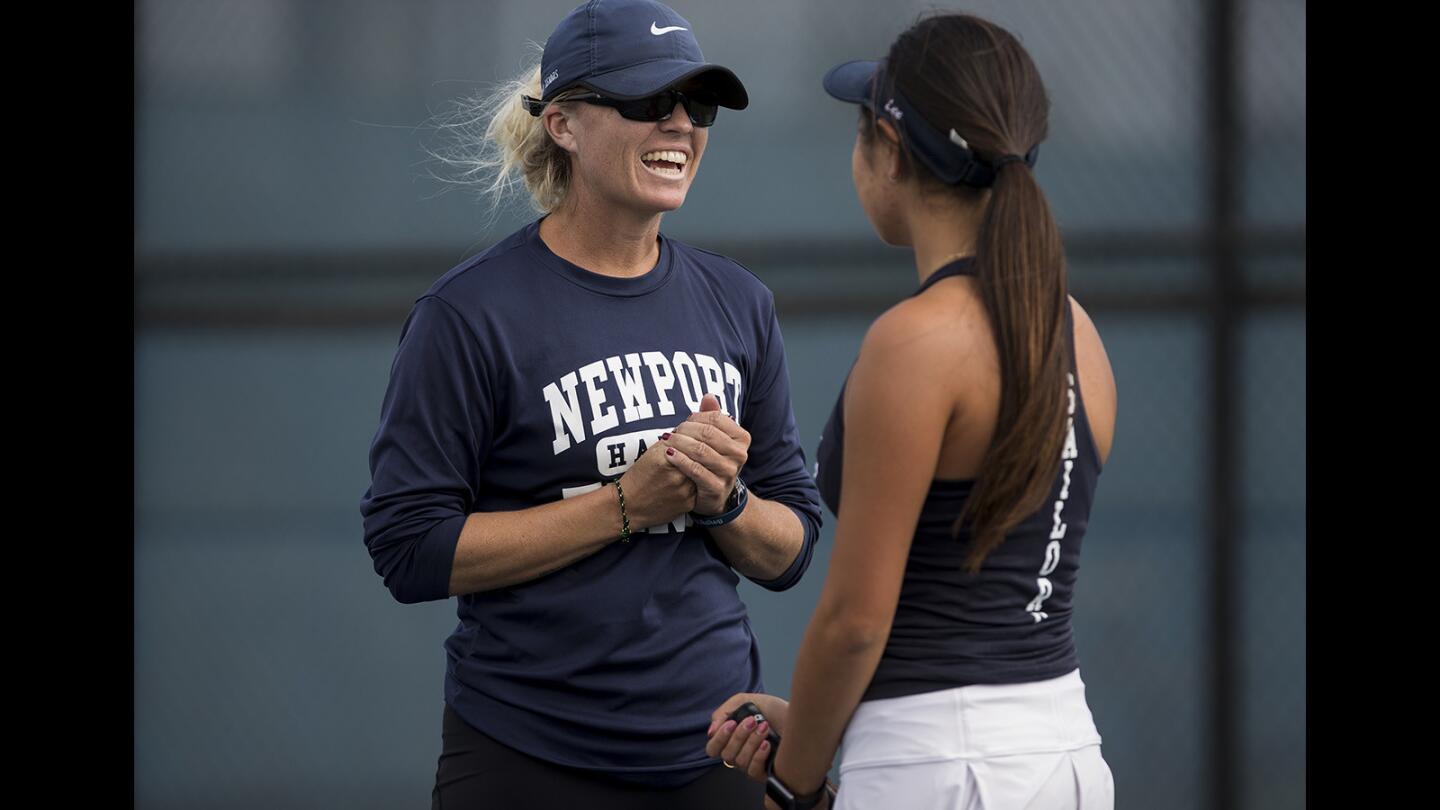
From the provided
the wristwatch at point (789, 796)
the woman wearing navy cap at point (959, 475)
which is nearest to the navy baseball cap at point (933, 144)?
the woman wearing navy cap at point (959, 475)

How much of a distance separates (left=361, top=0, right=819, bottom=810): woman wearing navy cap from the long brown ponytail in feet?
1.53

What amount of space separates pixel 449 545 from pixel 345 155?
1840 mm

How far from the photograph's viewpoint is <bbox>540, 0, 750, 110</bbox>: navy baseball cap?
178 centimetres

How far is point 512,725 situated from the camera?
5.73 ft

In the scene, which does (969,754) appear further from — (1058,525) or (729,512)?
(729,512)

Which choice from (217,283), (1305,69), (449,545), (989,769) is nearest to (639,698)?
(449,545)

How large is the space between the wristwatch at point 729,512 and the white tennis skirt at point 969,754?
0.45 m

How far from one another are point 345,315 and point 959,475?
229 centimetres

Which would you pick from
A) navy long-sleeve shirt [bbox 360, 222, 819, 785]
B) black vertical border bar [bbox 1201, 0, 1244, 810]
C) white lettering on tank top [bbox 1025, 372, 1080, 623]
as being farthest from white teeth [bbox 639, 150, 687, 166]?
black vertical border bar [bbox 1201, 0, 1244, 810]

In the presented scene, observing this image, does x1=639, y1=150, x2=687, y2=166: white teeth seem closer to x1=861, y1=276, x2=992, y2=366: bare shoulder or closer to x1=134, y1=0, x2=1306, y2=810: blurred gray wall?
x1=861, y1=276, x2=992, y2=366: bare shoulder

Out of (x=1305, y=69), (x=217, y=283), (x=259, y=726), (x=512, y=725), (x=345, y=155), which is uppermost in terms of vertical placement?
(x=1305, y=69)

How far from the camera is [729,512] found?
1800mm

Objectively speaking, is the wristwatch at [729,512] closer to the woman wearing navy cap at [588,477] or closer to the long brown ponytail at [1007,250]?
the woman wearing navy cap at [588,477]

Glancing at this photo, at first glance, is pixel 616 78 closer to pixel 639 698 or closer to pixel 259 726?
pixel 639 698
